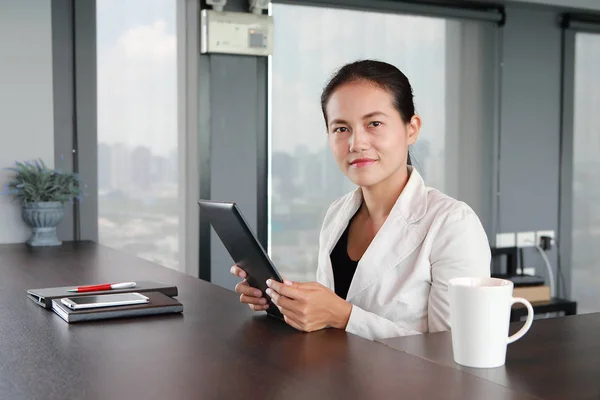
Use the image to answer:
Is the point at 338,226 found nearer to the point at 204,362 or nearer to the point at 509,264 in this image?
the point at 204,362

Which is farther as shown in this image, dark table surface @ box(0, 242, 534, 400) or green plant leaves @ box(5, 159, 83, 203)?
green plant leaves @ box(5, 159, 83, 203)

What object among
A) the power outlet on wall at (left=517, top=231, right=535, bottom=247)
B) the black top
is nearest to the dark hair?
the black top

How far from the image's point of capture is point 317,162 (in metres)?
3.97

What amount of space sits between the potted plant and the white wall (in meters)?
0.07

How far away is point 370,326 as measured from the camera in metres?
1.57

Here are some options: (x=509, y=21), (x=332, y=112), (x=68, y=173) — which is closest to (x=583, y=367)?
(x=332, y=112)

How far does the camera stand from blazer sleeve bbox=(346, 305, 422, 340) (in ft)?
5.00

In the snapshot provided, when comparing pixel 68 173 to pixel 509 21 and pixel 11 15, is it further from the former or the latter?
pixel 509 21

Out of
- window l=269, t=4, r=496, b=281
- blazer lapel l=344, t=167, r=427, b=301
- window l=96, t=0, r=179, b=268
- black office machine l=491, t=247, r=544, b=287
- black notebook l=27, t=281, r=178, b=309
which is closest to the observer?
black notebook l=27, t=281, r=178, b=309

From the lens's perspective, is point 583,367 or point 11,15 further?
point 11,15

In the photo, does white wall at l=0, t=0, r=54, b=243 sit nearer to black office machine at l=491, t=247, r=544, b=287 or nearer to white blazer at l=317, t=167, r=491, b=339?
white blazer at l=317, t=167, r=491, b=339

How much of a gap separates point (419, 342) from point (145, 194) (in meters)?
2.48

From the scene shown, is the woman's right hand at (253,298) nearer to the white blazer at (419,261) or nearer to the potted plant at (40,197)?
the white blazer at (419,261)

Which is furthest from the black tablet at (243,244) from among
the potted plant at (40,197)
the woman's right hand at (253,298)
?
the potted plant at (40,197)
